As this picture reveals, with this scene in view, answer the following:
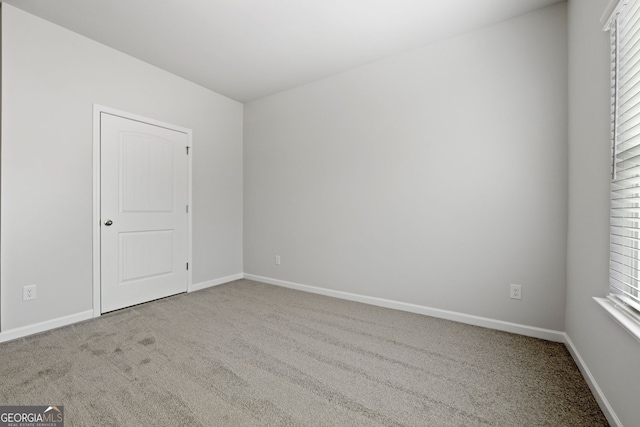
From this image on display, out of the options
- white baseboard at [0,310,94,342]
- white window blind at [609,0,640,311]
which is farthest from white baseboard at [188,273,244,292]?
white window blind at [609,0,640,311]

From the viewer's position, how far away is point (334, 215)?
3.57 m

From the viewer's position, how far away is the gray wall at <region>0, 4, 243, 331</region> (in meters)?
2.37

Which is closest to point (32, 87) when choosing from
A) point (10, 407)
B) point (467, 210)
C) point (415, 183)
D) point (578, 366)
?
point (10, 407)

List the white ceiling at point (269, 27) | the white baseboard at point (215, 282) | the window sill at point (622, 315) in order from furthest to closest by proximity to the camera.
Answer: the white baseboard at point (215, 282) → the white ceiling at point (269, 27) → the window sill at point (622, 315)

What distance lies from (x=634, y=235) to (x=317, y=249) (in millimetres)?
2831

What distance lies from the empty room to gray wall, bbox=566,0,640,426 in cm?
2

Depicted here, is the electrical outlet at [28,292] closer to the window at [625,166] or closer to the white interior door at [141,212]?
the white interior door at [141,212]

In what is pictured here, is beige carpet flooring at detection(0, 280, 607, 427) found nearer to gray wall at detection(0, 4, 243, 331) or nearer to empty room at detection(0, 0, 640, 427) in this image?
empty room at detection(0, 0, 640, 427)

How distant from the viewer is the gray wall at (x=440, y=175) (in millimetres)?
2371

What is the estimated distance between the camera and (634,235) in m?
1.41

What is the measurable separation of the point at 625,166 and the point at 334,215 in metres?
2.55

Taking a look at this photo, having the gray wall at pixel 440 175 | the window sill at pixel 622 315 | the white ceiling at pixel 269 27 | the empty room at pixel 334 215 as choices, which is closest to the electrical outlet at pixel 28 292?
the empty room at pixel 334 215

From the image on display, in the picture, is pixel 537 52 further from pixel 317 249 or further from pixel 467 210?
pixel 317 249

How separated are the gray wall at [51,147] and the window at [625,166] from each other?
13.2 ft
